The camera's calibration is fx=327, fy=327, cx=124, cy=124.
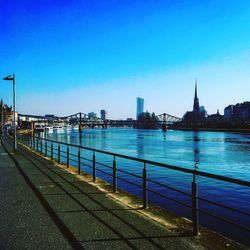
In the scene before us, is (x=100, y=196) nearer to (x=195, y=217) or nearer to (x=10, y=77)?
(x=195, y=217)

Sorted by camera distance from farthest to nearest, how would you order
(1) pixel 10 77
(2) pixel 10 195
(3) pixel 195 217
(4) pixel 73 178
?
(1) pixel 10 77 → (4) pixel 73 178 → (2) pixel 10 195 → (3) pixel 195 217

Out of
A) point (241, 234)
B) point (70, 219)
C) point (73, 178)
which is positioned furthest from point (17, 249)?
point (241, 234)

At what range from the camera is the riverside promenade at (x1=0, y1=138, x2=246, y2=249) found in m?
5.53

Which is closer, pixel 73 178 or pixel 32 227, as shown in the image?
pixel 32 227

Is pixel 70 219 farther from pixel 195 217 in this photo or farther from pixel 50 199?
pixel 195 217

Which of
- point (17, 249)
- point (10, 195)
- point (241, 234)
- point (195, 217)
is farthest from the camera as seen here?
point (241, 234)

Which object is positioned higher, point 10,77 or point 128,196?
point 10,77

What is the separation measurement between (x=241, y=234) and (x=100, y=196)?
539cm

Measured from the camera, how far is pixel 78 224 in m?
6.58

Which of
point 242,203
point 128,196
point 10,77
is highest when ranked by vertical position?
point 10,77

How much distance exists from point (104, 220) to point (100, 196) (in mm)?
2393

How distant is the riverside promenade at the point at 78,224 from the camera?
18.1ft

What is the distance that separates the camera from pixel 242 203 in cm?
1620

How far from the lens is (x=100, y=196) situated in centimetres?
922
